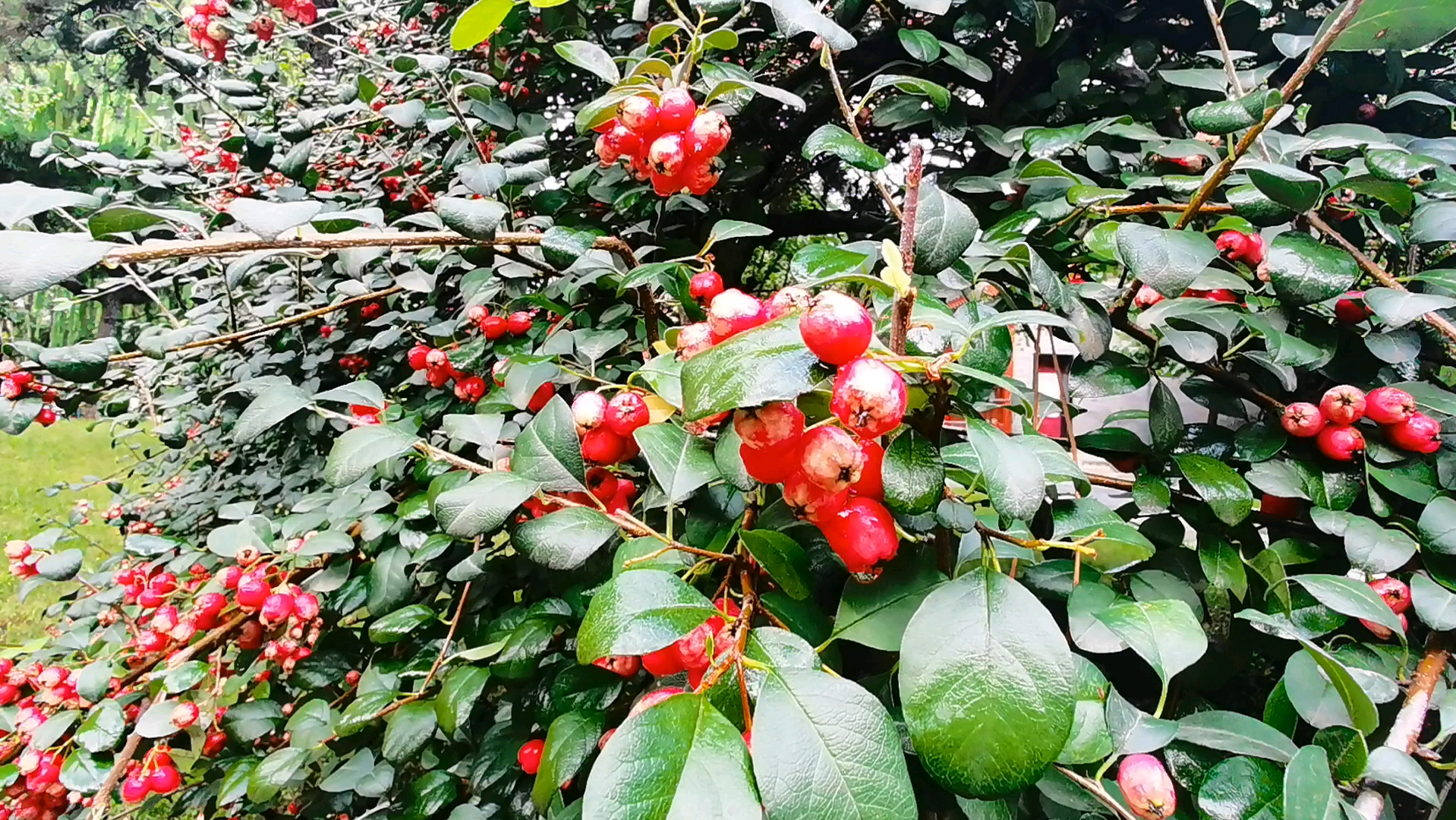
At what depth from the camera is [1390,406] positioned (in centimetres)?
66

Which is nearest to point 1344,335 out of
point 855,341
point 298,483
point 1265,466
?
point 1265,466

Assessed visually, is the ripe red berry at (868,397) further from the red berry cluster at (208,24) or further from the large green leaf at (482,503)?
the red berry cluster at (208,24)

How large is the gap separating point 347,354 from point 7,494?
181 inches

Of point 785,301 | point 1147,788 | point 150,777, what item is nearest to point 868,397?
point 785,301

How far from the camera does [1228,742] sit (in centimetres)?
46

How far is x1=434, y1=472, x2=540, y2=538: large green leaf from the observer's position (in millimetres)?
564

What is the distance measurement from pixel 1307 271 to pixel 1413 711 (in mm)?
365

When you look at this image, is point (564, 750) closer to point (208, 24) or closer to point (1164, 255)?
point (1164, 255)

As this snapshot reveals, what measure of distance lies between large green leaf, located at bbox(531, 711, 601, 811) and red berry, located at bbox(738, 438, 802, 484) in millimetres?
303

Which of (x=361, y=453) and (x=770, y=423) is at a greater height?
(x=770, y=423)

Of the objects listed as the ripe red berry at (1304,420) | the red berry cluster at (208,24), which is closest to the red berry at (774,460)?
the ripe red berry at (1304,420)

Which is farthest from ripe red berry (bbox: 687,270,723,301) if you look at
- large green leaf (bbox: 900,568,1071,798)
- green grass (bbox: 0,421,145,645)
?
green grass (bbox: 0,421,145,645)

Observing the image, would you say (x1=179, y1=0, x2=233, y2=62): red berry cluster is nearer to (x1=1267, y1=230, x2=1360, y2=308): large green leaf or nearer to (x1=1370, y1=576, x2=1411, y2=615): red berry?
(x1=1267, y1=230, x2=1360, y2=308): large green leaf

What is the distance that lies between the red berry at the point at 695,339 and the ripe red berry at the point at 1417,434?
67cm
